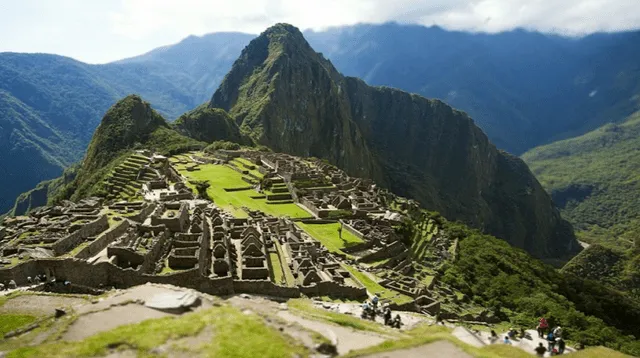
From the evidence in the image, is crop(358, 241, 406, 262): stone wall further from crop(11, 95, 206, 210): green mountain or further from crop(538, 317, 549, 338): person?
crop(11, 95, 206, 210): green mountain

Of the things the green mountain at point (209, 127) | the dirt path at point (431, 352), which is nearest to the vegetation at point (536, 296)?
the dirt path at point (431, 352)

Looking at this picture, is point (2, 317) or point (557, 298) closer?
point (2, 317)

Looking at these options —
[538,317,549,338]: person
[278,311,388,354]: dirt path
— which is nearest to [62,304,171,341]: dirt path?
[278,311,388,354]: dirt path

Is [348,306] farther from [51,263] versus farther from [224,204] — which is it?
[224,204]

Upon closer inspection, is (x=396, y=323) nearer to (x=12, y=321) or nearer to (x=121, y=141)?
(x=12, y=321)

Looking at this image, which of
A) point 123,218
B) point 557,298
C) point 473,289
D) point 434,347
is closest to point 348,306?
point 434,347

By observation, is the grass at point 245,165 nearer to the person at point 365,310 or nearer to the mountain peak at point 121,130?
the mountain peak at point 121,130
